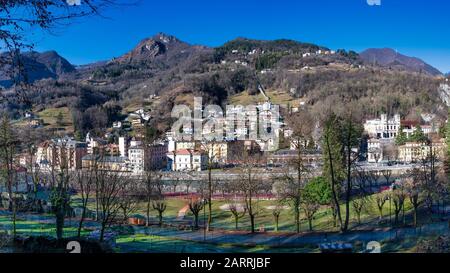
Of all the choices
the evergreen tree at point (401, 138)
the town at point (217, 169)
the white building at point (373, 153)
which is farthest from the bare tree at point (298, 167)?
the evergreen tree at point (401, 138)

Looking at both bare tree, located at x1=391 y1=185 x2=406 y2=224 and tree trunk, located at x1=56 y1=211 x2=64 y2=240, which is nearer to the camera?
tree trunk, located at x1=56 y1=211 x2=64 y2=240

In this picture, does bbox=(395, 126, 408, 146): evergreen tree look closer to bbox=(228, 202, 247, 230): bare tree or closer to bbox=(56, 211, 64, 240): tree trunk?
bbox=(228, 202, 247, 230): bare tree

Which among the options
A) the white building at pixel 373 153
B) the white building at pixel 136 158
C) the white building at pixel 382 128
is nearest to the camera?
the white building at pixel 136 158

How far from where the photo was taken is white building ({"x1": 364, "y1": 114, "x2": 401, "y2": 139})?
22.1 m

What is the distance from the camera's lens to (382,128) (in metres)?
26.5

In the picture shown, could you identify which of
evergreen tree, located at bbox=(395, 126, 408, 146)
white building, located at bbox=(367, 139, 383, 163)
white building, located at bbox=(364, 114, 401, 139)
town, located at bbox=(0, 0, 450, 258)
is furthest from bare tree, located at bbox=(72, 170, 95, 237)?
evergreen tree, located at bbox=(395, 126, 408, 146)

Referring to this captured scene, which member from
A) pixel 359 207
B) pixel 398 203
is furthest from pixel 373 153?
pixel 359 207

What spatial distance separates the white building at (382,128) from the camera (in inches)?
870

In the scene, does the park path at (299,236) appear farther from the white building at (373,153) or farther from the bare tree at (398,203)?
the white building at (373,153)

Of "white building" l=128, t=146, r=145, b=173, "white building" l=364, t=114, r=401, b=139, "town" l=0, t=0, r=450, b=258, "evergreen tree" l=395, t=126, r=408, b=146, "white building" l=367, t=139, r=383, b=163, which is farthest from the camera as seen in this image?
"evergreen tree" l=395, t=126, r=408, b=146

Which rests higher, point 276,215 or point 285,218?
point 276,215

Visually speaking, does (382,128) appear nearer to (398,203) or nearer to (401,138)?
(401,138)
